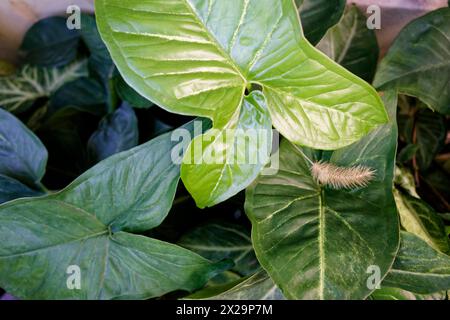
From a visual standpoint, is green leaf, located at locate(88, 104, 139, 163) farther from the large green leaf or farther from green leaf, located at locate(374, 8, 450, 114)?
green leaf, located at locate(374, 8, 450, 114)

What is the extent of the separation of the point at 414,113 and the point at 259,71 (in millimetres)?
609

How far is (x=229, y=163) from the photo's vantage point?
591 mm

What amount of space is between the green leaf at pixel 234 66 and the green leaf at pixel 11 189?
38 cm

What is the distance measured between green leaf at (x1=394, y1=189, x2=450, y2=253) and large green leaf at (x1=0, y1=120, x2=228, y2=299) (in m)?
0.33

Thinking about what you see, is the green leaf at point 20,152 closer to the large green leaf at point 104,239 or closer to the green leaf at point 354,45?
the large green leaf at point 104,239

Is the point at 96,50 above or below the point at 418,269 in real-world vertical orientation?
above

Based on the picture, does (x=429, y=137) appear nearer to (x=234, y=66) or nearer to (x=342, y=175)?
(x=342, y=175)

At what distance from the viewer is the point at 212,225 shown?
2.94 feet

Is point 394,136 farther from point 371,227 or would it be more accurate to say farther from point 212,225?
point 212,225

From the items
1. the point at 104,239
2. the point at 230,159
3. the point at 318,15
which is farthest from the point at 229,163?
the point at 318,15

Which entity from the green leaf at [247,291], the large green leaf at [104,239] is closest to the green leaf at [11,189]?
the large green leaf at [104,239]

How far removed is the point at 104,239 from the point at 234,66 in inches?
13.5

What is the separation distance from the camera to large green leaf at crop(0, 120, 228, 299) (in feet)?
2.25
